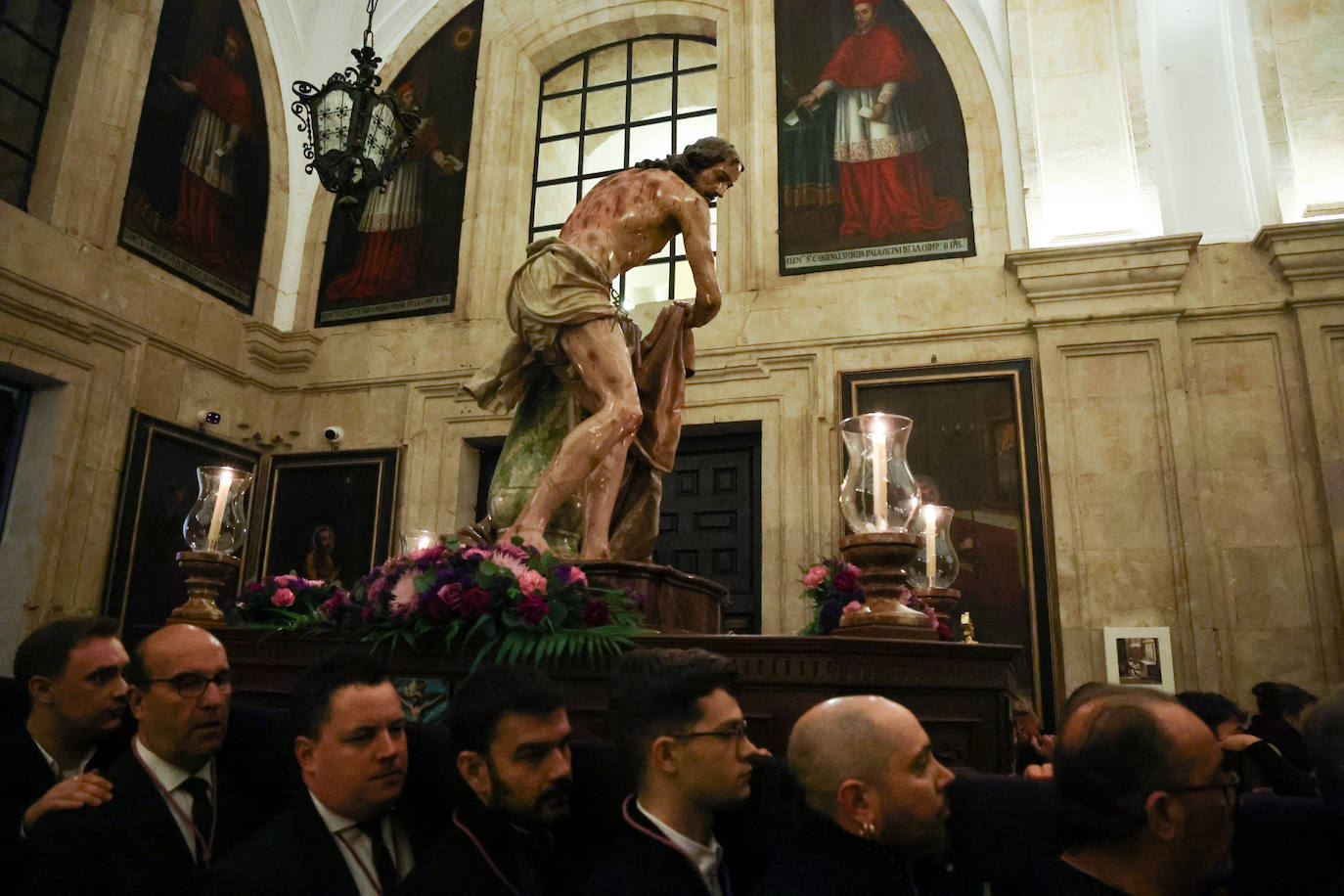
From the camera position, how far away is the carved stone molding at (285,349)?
9.64 m

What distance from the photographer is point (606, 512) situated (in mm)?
4387

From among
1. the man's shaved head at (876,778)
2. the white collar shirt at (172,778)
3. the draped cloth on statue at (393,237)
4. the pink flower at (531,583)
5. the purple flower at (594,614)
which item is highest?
the draped cloth on statue at (393,237)

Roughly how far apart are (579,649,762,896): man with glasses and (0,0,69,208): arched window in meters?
8.06

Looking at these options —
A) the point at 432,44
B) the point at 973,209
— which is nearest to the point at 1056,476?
the point at 973,209

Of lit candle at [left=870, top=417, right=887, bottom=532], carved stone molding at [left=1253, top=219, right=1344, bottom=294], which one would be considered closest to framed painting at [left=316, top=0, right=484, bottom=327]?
lit candle at [left=870, top=417, right=887, bottom=532]

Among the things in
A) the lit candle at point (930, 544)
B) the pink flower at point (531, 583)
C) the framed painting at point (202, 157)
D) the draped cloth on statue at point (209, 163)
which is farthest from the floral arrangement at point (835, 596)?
the draped cloth on statue at point (209, 163)

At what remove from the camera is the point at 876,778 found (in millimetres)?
1888

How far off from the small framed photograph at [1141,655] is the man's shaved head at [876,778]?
557 centimetres

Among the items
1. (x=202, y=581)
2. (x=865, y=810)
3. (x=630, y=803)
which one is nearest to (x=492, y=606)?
(x=630, y=803)

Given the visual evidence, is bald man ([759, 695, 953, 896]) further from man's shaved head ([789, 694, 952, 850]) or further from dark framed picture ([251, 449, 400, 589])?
dark framed picture ([251, 449, 400, 589])

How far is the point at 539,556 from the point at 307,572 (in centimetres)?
606

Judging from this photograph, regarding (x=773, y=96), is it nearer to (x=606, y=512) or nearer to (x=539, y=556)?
(x=606, y=512)

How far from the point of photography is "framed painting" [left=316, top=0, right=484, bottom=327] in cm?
984

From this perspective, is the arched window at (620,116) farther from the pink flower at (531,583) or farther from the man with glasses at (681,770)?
the man with glasses at (681,770)
